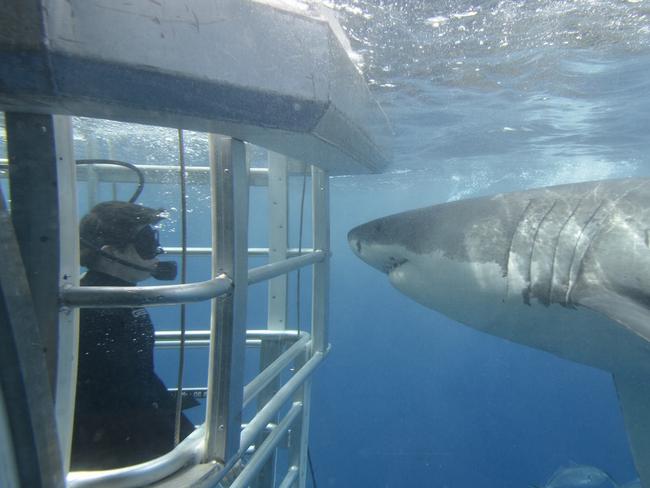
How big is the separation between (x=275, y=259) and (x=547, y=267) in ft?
5.71

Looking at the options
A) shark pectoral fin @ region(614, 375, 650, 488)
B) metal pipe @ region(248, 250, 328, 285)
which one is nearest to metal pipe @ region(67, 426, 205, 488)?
metal pipe @ region(248, 250, 328, 285)

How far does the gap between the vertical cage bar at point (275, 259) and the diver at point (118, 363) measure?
1169 mm

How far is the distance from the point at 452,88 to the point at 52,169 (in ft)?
28.5

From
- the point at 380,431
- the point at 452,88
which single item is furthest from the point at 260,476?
the point at 380,431

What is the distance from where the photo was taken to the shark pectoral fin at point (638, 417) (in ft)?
10.4

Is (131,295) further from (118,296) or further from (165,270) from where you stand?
(165,270)

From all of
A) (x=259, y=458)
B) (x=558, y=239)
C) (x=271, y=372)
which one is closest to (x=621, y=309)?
(x=558, y=239)

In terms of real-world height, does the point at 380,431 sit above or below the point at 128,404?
below

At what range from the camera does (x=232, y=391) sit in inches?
61.9

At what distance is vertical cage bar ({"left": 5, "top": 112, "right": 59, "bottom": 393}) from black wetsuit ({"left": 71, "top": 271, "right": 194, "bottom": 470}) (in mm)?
760

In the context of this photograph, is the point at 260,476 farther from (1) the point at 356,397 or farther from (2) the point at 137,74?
(1) the point at 356,397

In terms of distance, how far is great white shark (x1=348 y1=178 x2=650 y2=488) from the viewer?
2469 mm

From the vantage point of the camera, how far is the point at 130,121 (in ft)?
4.44

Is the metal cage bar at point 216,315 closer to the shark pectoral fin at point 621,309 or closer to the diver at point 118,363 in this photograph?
the diver at point 118,363
